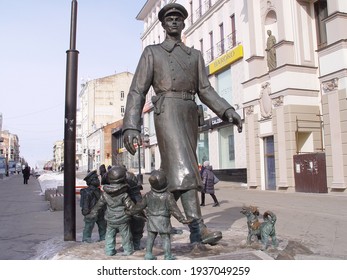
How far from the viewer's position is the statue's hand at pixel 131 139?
4117 millimetres

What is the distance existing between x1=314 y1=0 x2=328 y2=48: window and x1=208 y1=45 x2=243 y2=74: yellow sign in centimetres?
485

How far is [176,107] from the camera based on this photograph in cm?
441

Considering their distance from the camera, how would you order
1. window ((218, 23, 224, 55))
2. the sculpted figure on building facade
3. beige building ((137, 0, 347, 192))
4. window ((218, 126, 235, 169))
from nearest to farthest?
beige building ((137, 0, 347, 192))
the sculpted figure on building facade
window ((218, 126, 235, 169))
window ((218, 23, 224, 55))

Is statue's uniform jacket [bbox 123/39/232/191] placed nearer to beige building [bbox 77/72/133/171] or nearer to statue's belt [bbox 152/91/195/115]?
statue's belt [bbox 152/91/195/115]

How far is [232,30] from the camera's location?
23.5 m

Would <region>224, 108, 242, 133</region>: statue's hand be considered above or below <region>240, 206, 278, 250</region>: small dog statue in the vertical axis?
above

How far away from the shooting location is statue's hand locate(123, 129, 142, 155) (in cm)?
412

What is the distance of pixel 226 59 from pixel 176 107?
64.8 ft

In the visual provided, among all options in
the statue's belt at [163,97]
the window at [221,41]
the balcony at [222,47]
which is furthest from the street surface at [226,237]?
the window at [221,41]

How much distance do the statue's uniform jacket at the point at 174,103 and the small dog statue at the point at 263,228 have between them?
3.40ft

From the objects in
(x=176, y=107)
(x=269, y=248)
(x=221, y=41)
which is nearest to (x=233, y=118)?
(x=176, y=107)

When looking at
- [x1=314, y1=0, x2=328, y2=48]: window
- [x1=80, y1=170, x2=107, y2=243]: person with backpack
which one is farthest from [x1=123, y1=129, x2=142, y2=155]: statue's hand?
[x1=314, y1=0, x2=328, y2=48]: window

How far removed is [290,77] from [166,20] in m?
13.3

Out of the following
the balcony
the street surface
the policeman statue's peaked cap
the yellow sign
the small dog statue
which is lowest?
the street surface
